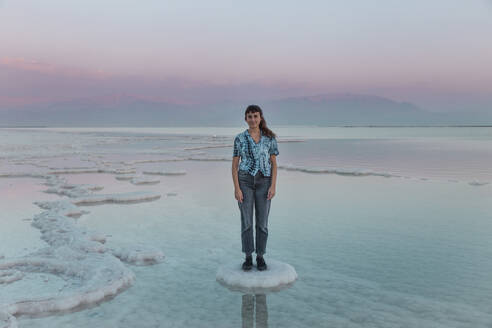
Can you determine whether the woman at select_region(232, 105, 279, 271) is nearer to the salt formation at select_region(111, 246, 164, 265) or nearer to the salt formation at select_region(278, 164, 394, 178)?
the salt formation at select_region(111, 246, 164, 265)

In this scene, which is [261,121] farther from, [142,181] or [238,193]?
[142,181]

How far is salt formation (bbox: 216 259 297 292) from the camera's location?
450 cm

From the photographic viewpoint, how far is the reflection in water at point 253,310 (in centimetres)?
363

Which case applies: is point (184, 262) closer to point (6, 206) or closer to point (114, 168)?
point (6, 206)

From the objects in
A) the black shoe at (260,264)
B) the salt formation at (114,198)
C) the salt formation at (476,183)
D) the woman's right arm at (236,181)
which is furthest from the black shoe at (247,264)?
the salt formation at (476,183)

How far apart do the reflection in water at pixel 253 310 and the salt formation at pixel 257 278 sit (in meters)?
0.21

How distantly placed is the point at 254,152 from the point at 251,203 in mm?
614

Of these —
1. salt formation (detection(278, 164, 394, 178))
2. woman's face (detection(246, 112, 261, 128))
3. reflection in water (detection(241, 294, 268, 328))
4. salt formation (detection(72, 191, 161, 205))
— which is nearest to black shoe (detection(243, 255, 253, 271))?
reflection in water (detection(241, 294, 268, 328))

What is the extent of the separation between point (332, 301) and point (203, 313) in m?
1.25

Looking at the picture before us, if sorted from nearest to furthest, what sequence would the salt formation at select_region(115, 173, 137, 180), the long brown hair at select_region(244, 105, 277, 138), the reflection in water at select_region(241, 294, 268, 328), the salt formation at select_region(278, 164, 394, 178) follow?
the reflection in water at select_region(241, 294, 268, 328), the long brown hair at select_region(244, 105, 277, 138), the salt formation at select_region(115, 173, 137, 180), the salt formation at select_region(278, 164, 394, 178)

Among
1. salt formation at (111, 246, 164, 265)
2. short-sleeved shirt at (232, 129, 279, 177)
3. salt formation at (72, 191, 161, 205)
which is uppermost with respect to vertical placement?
short-sleeved shirt at (232, 129, 279, 177)

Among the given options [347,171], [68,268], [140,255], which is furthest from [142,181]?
[68,268]

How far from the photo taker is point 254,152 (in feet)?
15.5

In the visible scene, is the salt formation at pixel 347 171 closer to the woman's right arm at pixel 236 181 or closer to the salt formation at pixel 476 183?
the salt formation at pixel 476 183
